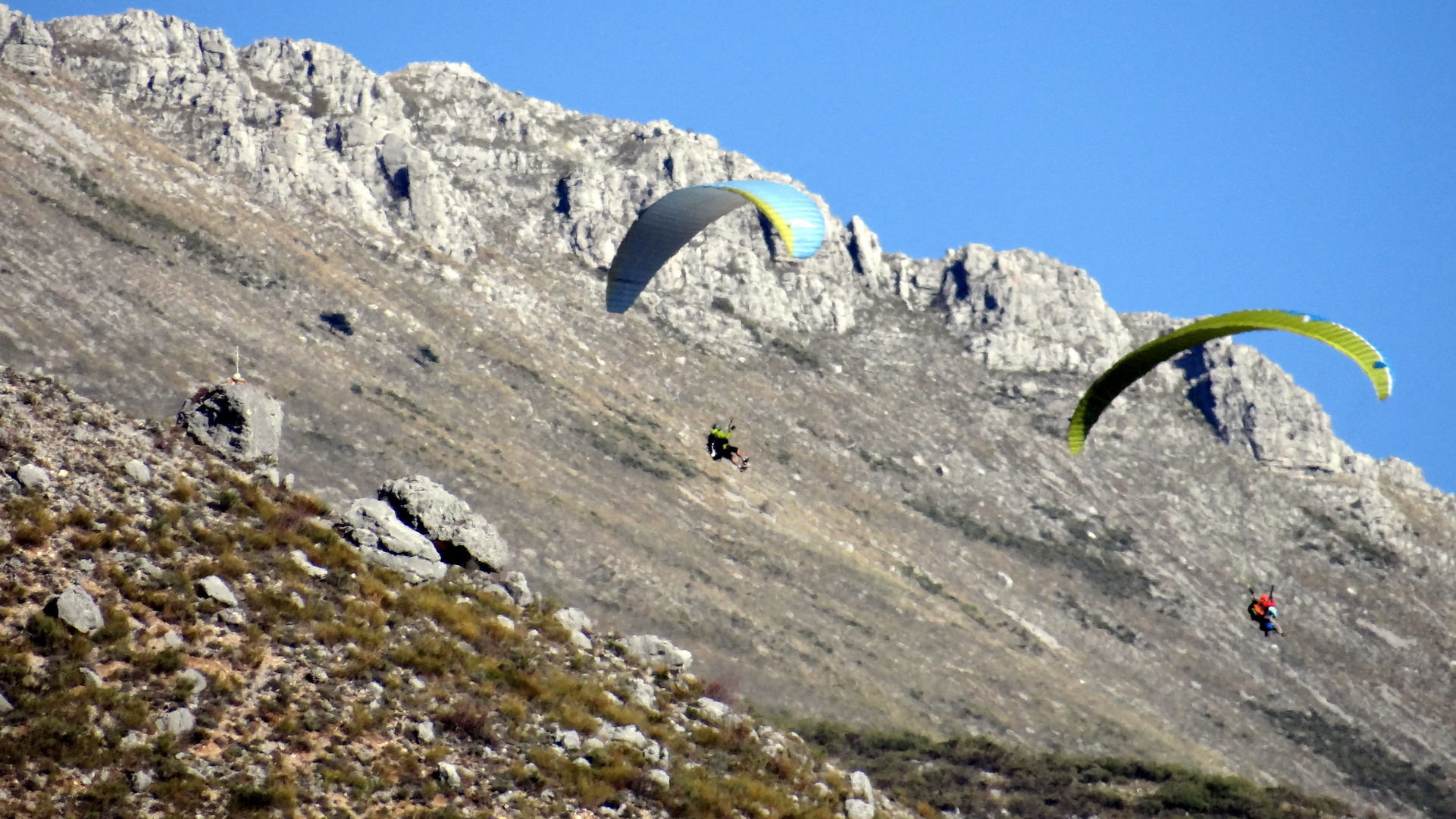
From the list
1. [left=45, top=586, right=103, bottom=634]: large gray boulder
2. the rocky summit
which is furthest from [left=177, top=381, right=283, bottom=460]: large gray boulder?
[left=45, top=586, right=103, bottom=634]: large gray boulder

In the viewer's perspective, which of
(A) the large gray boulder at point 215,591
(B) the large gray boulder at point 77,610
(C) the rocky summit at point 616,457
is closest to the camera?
(B) the large gray boulder at point 77,610

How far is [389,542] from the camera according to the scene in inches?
785

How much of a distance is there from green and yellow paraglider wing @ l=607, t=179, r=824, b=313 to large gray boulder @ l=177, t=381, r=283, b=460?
7426mm

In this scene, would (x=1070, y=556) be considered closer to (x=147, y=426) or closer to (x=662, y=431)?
(x=662, y=431)

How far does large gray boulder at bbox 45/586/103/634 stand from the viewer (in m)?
13.9

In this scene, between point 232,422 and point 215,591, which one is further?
point 232,422

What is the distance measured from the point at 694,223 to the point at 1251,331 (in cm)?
1103

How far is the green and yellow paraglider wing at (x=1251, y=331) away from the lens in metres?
16.4

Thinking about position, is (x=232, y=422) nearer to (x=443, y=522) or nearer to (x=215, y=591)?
(x=443, y=522)

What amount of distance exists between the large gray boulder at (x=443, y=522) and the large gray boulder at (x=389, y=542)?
28 centimetres

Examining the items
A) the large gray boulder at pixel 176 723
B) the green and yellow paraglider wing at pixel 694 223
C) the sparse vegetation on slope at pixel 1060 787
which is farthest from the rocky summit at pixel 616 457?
the green and yellow paraglider wing at pixel 694 223

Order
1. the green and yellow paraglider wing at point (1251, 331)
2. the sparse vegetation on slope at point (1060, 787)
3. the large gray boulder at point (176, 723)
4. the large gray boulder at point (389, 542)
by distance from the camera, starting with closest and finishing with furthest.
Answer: the large gray boulder at point (176, 723) → the green and yellow paraglider wing at point (1251, 331) → the large gray boulder at point (389, 542) → the sparse vegetation on slope at point (1060, 787)

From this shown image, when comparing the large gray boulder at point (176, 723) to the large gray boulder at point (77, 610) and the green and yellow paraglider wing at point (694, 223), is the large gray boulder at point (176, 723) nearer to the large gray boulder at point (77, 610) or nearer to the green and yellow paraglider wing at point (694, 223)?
the large gray boulder at point (77, 610)

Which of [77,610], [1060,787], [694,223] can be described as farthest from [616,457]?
[77,610]
